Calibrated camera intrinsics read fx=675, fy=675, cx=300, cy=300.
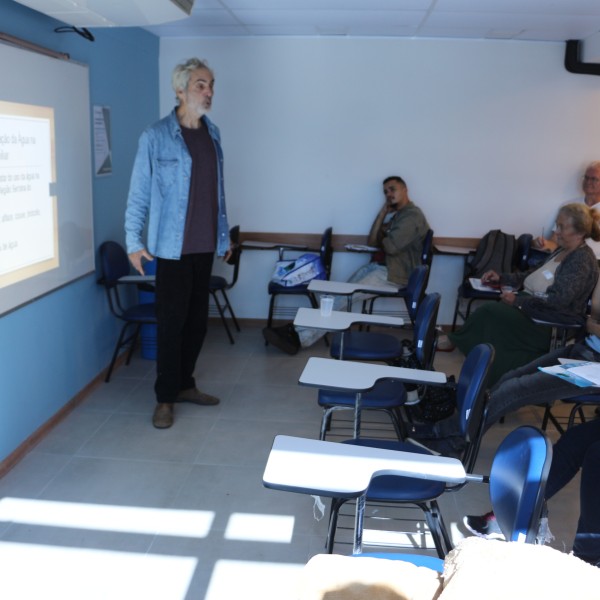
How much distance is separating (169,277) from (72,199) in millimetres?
779

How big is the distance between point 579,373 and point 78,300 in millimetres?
2805

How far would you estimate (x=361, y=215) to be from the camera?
5.87m

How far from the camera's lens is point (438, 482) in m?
2.19

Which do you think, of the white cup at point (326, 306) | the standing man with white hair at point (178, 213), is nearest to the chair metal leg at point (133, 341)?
the standing man with white hair at point (178, 213)

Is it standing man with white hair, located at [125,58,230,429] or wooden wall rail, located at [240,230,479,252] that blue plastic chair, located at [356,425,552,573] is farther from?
wooden wall rail, located at [240,230,479,252]

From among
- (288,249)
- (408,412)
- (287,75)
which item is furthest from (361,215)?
(408,412)

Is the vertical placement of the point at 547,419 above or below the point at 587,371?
below

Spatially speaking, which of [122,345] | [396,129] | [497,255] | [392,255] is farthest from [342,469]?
[396,129]

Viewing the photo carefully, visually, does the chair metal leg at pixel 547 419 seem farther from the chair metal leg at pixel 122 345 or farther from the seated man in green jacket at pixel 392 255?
the chair metal leg at pixel 122 345

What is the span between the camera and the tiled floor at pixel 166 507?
8.09 feet

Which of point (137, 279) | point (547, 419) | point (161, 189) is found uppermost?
point (161, 189)

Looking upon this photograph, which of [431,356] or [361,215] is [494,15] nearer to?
[361,215]

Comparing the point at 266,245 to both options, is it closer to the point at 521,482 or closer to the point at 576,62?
→ the point at 576,62

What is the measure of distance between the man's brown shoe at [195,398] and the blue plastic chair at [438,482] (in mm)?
1774
